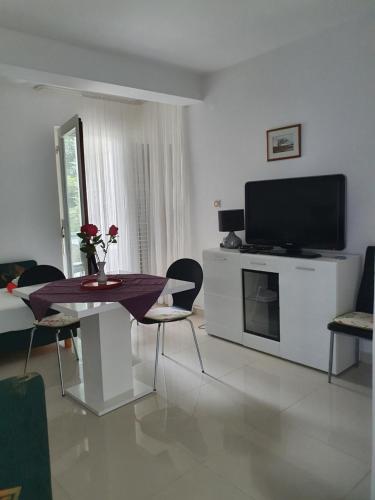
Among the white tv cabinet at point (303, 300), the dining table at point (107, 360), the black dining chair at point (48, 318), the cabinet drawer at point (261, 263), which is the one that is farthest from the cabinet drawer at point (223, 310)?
the black dining chair at point (48, 318)

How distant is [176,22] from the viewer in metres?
2.99

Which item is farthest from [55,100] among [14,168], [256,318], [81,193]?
[256,318]

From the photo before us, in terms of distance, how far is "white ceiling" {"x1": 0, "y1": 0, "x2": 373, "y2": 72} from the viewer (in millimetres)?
2725

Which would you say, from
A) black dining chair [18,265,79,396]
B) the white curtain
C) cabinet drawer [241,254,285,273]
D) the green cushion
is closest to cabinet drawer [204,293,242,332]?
cabinet drawer [241,254,285,273]

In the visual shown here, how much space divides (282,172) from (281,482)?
2.54 m

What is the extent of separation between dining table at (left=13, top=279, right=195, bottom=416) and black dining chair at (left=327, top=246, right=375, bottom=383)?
1086 millimetres

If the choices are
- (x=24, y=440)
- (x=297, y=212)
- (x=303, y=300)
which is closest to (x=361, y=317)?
(x=303, y=300)

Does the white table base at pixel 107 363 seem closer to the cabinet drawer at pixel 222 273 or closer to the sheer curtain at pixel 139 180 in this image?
the cabinet drawer at pixel 222 273

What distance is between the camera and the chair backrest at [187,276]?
10.6 ft

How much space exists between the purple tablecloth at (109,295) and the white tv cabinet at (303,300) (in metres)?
1.01

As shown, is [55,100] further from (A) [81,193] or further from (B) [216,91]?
(B) [216,91]

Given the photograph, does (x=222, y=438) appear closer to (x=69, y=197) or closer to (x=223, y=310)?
(x=223, y=310)

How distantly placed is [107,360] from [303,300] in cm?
155

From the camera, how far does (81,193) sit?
384 cm
